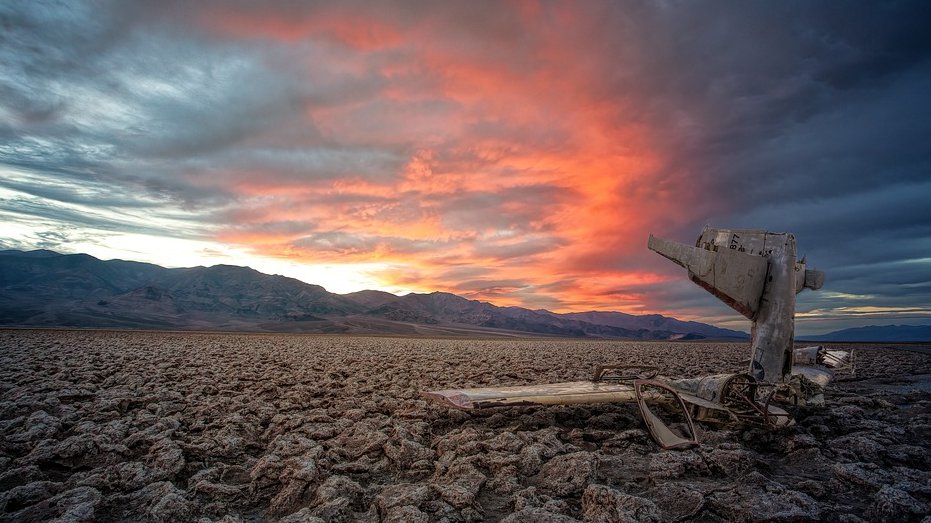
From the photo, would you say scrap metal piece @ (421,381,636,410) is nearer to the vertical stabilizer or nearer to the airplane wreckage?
the airplane wreckage

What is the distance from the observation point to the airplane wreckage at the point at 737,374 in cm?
493

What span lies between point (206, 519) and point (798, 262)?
7.25m

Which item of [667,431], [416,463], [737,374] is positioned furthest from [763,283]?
[416,463]

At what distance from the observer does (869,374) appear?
13.1 m

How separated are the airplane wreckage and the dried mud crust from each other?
34cm

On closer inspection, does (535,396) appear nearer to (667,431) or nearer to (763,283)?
(667,431)

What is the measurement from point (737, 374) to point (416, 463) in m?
3.75

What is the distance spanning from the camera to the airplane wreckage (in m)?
4.93

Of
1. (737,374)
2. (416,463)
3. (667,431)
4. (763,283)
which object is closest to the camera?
(416,463)

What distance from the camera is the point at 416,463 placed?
13.3ft

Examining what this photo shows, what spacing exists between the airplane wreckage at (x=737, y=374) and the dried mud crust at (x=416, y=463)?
341 millimetres

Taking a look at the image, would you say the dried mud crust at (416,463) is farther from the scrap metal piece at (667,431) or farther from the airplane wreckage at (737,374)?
the airplane wreckage at (737,374)

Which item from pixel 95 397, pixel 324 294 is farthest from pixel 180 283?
pixel 95 397

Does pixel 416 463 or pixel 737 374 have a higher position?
pixel 737 374
